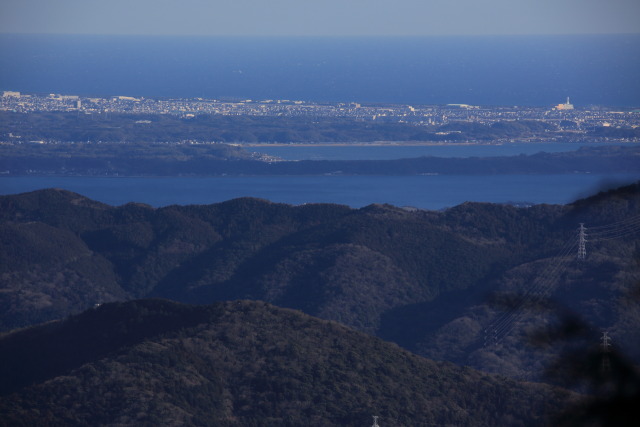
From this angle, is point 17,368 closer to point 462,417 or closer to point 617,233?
point 462,417

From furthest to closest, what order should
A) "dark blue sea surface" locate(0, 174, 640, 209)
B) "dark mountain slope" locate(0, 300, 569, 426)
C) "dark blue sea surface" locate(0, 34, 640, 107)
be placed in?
"dark blue sea surface" locate(0, 34, 640, 107), "dark blue sea surface" locate(0, 174, 640, 209), "dark mountain slope" locate(0, 300, 569, 426)

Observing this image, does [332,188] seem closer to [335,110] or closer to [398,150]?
[398,150]

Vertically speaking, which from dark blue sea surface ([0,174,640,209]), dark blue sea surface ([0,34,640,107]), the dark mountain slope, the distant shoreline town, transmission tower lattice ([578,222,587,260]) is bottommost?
dark blue sea surface ([0,174,640,209])

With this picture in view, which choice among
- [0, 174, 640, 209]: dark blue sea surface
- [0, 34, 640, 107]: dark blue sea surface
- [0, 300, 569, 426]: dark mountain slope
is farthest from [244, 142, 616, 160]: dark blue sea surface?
[0, 300, 569, 426]: dark mountain slope

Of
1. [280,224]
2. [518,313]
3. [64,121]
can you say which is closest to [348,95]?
[64,121]

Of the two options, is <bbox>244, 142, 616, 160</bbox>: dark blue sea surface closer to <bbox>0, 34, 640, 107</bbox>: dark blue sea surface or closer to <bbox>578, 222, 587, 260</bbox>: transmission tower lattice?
<bbox>0, 34, 640, 107</bbox>: dark blue sea surface

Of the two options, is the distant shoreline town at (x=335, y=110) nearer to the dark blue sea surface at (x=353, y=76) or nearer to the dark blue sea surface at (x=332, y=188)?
the dark blue sea surface at (x=353, y=76)
